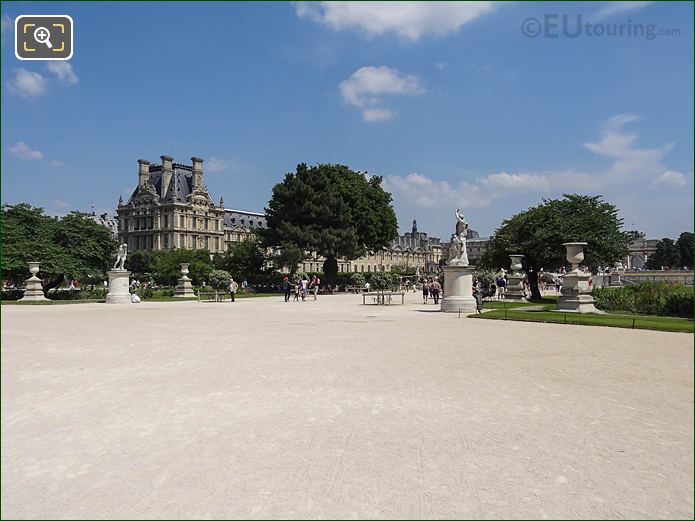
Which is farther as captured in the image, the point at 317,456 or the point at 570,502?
the point at 317,456

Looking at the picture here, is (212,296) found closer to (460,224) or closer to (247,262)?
(247,262)

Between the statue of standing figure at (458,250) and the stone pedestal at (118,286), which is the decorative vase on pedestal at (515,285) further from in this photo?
the stone pedestal at (118,286)

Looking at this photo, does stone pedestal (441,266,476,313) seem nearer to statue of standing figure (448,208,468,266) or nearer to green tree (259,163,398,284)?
statue of standing figure (448,208,468,266)

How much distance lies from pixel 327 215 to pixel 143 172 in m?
91.2

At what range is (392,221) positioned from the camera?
6625 centimetres

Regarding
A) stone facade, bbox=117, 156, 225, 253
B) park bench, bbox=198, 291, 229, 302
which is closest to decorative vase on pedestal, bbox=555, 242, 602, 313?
park bench, bbox=198, 291, 229, 302

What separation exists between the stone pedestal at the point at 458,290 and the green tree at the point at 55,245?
3128 cm

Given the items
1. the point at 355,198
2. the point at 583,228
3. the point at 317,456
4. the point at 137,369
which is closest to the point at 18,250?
the point at 355,198

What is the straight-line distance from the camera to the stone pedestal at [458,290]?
1054 inches

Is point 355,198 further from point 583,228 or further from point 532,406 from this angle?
point 532,406

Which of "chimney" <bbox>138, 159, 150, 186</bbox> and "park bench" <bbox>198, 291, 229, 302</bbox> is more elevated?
"chimney" <bbox>138, 159, 150, 186</bbox>

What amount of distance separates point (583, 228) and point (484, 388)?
3245 cm

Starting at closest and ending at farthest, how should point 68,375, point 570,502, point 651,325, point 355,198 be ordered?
1. point 570,502
2. point 68,375
3. point 651,325
4. point 355,198

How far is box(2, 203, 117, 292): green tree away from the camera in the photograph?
1671 inches
